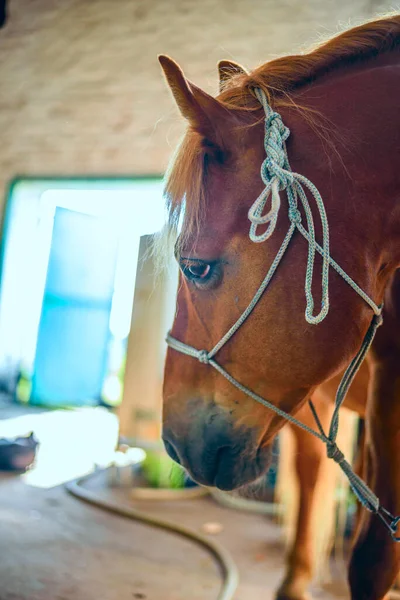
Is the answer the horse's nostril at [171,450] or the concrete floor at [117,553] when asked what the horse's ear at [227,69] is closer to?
the horse's nostril at [171,450]

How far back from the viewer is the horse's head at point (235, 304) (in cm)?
81

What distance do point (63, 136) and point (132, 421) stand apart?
9.00 ft

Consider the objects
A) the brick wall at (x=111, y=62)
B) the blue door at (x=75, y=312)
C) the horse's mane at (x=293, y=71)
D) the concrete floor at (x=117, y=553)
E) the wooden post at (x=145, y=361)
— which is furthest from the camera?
the blue door at (x=75, y=312)

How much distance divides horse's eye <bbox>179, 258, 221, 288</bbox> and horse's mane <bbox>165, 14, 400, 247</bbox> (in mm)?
101

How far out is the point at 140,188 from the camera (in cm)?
428

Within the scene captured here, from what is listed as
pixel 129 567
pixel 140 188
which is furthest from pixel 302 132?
pixel 140 188

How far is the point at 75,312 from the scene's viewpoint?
5.17 meters

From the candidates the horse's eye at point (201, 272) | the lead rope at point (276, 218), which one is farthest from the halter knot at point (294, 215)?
the horse's eye at point (201, 272)

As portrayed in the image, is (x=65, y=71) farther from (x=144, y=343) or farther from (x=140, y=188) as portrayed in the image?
(x=144, y=343)

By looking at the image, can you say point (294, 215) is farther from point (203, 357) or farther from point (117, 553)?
point (117, 553)

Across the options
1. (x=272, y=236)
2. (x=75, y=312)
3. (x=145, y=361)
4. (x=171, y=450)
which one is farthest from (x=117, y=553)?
(x=75, y=312)

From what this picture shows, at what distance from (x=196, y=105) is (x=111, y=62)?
4.15 meters

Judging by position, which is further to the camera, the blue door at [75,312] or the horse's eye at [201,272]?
the blue door at [75,312]

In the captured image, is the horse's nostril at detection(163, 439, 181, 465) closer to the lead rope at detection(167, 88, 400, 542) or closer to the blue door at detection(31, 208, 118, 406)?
the lead rope at detection(167, 88, 400, 542)
